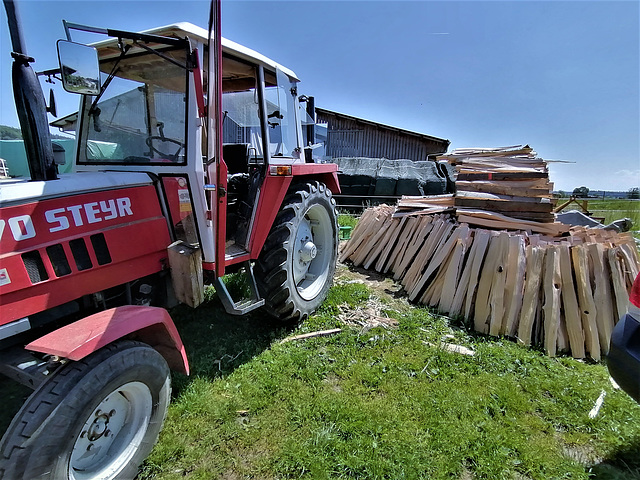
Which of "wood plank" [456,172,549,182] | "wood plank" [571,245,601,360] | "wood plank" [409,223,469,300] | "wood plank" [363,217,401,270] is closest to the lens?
"wood plank" [571,245,601,360]

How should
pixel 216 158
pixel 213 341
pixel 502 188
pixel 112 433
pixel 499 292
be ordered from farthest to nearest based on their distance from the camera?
pixel 502 188 < pixel 499 292 < pixel 213 341 < pixel 216 158 < pixel 112 433

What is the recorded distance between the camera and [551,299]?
12.3 ft

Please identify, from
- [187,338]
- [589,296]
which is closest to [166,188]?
[187,338]

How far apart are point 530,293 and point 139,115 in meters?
4.22

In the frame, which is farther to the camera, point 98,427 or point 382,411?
point 382,411

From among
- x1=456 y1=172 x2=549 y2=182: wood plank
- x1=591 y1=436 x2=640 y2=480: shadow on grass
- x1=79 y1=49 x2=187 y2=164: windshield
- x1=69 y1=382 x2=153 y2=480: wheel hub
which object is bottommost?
x1=591 y1=436 x2=640 y2=480: shadow on grass

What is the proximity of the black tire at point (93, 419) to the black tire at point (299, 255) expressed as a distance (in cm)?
133

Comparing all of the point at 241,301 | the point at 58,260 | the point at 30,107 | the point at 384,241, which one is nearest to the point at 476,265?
the point at 384,241

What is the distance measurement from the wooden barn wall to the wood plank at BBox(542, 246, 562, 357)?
45.4 feet

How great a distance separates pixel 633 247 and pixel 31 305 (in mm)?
5597

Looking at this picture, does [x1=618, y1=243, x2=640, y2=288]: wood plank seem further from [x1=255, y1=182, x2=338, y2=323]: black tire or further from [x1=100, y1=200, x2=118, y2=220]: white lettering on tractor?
[x1=100, y1=200, x2=118, y2=220]: white lettering on tractor

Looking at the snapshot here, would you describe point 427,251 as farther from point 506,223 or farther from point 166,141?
point 166,141

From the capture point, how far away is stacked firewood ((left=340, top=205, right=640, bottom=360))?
143 inches

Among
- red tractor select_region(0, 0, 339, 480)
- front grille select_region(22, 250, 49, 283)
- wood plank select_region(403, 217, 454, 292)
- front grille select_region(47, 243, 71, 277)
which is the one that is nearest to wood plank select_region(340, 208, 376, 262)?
wood plank select_region(403, 217, 454, 292)
